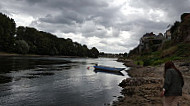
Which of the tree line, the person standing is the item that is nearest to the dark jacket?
the person standing

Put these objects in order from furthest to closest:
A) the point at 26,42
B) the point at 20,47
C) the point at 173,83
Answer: the point at 26,42 < the point at 20,47 < the point at 173,83

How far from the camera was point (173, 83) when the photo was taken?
6.55 meters

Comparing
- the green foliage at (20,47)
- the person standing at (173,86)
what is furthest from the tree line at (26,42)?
the person standing at (173,86)

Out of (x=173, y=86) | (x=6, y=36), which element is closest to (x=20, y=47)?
(x=6, y=36)

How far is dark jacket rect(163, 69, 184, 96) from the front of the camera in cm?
651

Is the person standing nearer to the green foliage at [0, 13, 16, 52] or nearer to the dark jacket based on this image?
the dark jacket

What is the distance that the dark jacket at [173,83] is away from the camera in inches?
256

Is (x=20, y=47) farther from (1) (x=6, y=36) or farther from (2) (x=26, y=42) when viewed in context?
(2) (x=26, y=42)

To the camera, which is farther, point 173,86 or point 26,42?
point 26,42

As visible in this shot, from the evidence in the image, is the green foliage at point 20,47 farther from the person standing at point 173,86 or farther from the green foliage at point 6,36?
the person standing at point 173,86

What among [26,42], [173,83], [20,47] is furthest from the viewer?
[26,42]

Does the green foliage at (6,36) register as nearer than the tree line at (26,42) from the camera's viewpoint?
Yes

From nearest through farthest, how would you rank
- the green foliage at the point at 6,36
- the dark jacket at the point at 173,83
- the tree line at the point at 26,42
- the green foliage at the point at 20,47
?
the dark jacket at the point at 173,83, the green foliage at the point at 6,36, the tree line at the point at 26,42, the green foliage at the point at 20,47

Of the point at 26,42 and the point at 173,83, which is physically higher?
the point at 26,42
